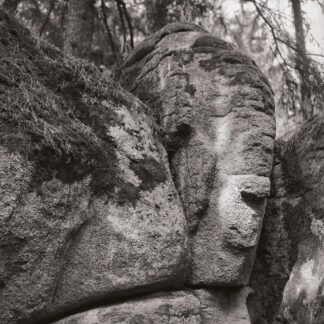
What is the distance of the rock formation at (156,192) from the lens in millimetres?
2949

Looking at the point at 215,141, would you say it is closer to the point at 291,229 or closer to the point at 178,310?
the point at 291,229

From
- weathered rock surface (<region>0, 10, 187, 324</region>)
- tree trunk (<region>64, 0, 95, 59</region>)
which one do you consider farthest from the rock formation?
tree trunk (<region>64, 0, 95, 59</region>)

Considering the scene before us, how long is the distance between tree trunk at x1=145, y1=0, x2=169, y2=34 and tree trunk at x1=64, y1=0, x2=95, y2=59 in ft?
4.97

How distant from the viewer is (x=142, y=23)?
8.55 m

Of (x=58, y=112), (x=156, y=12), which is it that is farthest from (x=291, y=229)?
(x=156, y=12)

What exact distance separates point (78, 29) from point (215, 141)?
330 cm

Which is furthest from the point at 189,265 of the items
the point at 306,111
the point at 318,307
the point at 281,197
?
the point at 306,111

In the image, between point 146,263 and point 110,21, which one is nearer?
point 146,263

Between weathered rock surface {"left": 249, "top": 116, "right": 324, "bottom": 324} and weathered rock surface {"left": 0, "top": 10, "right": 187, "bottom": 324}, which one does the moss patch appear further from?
weathered rock surface {"left": 249, "top": 116, "right": 324, "bottom": 324}

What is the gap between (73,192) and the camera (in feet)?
10.3

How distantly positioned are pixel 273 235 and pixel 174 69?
2.14m

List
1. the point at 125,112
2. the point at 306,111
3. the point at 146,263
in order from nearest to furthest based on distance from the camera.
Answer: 1. the point at 146,263
2. the point at 125,112
3. the point at 306,111

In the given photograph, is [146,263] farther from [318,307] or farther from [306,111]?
[306,111]

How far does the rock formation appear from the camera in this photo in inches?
116
